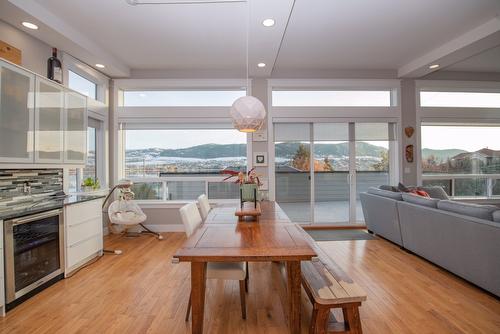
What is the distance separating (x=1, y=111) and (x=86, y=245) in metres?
1.70

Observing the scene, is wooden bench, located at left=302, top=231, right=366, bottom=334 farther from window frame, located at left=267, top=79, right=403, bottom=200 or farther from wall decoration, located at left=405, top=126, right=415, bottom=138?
wall decoration, located at left=405, top=126, right=415, bottom=138

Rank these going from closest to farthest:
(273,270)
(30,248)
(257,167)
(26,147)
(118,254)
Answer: (30,248) < (26,147) < (273,270) < (118,254) < (257,167)

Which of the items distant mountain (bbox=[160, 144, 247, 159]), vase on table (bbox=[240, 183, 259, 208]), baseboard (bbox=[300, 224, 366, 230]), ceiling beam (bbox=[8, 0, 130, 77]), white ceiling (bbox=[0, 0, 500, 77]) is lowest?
baseboard (bbox=[300, 224, 366, 230])

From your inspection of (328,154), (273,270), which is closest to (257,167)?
(328,154)

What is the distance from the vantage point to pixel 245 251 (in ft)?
5.09

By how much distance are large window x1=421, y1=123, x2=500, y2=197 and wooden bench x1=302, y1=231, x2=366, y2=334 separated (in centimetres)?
458

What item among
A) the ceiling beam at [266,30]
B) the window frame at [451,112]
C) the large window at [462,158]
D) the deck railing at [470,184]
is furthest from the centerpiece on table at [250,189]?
the deck railing at [470,184]

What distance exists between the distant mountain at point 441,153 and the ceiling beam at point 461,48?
1.56 m

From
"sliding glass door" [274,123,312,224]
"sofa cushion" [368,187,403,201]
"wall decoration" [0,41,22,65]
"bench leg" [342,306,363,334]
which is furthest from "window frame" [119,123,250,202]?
"bench leg" [342,306,363,334]

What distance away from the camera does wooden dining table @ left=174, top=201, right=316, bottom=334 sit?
59.1 inches

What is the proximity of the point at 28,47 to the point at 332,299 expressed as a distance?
166 inches

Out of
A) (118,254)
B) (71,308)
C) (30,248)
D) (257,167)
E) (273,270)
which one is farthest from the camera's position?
(257,167)

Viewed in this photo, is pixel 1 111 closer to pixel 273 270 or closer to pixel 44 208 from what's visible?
pixel 44 208

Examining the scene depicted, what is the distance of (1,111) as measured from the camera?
2.31 metres
